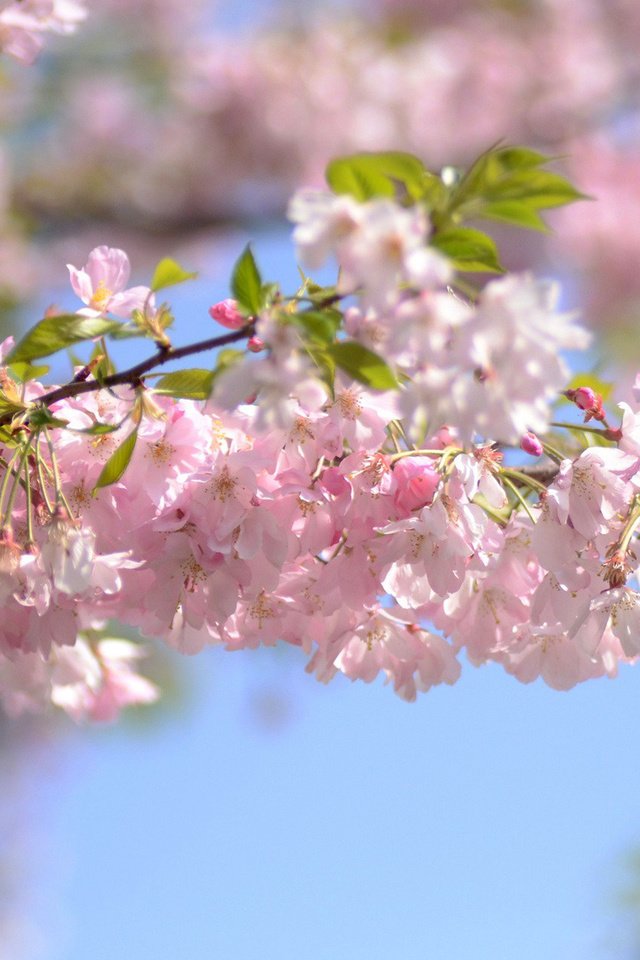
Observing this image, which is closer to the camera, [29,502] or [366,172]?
[366,172]

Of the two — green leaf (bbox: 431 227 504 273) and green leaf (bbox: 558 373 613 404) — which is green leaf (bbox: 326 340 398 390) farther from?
green leaf (bbox: 558 373 613 404)

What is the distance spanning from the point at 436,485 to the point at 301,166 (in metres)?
6.16

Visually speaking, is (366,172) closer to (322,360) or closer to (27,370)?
(322,360)

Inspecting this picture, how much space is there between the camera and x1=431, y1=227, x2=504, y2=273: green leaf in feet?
2.97

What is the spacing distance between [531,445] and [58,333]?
21.3 inches

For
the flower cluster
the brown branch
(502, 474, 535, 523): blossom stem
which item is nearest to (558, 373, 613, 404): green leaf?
the flower cluster

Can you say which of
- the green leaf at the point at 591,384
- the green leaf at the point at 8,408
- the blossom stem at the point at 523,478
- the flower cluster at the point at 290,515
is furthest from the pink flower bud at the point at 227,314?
the green leaf at the point at 591,384

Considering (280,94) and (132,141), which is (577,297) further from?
(132,141)

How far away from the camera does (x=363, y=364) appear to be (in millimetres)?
911

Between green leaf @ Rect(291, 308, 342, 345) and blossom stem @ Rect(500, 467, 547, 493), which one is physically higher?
blossom stem @ Rect(500, 467, 547, 493)

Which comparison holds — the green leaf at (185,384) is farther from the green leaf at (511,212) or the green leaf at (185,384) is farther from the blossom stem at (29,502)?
the green leaf at (511,212)

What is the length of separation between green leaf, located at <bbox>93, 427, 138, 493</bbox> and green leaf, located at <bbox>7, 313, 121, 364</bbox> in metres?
0.12

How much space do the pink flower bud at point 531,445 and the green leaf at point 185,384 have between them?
0.38 metres

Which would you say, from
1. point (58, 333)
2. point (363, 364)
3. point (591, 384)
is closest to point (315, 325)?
point (363, 364)
